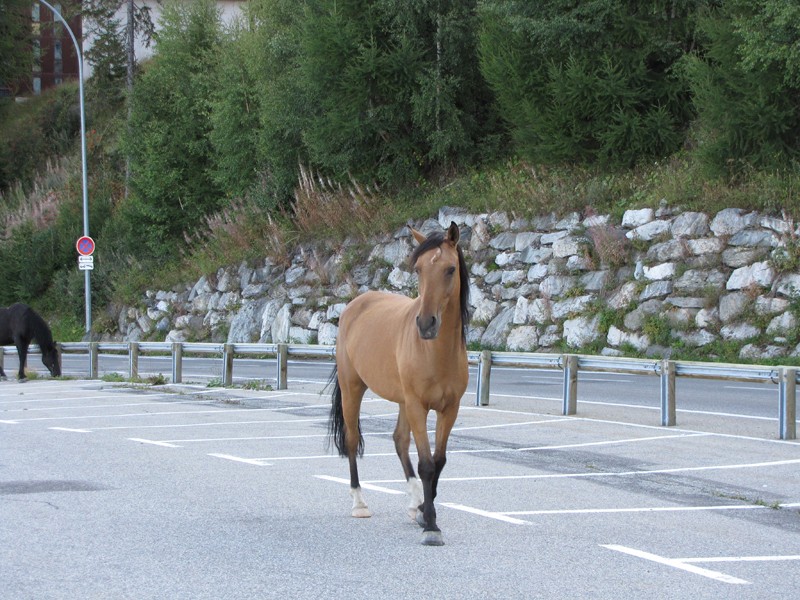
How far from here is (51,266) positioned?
4878 cm

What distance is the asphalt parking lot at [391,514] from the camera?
20.5ft

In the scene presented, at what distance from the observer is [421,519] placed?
7734 mm

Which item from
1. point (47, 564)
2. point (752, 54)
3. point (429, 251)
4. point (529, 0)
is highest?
point (529, 0)

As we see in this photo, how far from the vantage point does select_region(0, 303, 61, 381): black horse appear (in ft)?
78.9

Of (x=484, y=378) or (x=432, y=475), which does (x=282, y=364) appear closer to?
(x=484, y=378)

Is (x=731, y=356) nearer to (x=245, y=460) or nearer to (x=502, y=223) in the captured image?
(x=502, y=223)

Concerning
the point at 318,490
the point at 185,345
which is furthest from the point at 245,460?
the point at 185,345

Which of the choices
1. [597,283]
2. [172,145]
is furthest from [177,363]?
[172,145]

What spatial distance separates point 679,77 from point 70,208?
1233 inches

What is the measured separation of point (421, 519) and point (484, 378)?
8786 mm

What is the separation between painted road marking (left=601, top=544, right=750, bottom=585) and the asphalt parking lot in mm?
18

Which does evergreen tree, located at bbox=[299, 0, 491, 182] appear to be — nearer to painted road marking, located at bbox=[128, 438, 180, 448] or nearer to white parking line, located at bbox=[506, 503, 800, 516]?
painted road marking, located at bbox=[128, 438, 180, 448]

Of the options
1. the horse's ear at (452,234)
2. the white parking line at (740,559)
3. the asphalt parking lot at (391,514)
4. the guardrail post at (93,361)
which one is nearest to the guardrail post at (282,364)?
the asphalt parking lot at (391,514)

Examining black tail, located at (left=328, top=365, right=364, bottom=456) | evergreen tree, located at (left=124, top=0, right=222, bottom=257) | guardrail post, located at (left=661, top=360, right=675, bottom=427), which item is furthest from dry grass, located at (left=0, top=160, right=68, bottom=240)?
black tail, located at (left=328, top=365, right=364, bottom=456)
